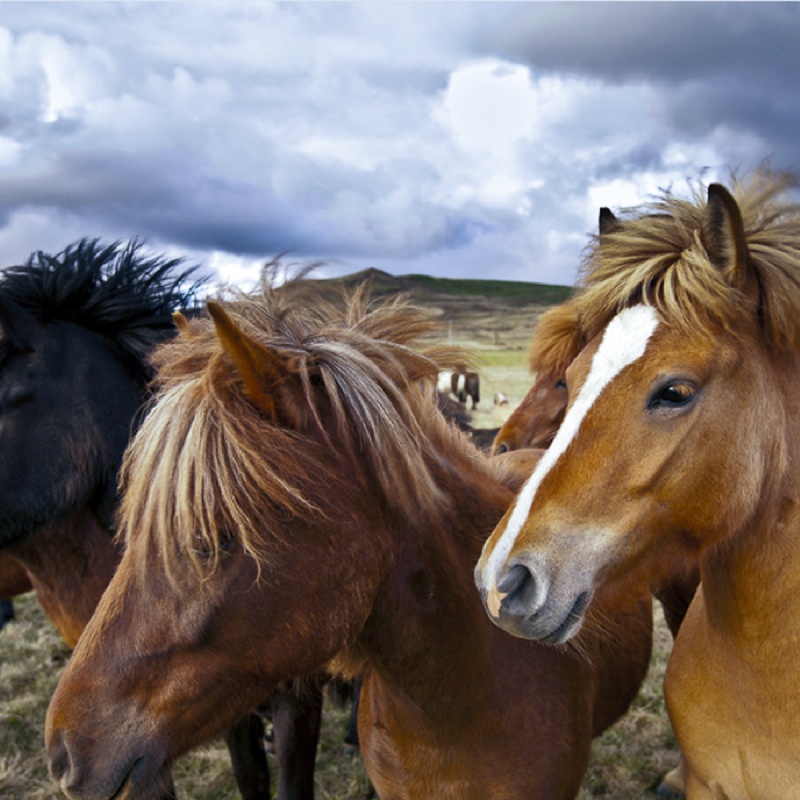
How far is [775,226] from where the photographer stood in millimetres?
2119

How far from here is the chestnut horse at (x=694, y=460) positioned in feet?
6.01

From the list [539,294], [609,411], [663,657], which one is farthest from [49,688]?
[539,294]

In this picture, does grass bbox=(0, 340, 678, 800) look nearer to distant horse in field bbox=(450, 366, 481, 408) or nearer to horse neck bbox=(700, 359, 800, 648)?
horse neck bbox=(700, 359, 800, 648)

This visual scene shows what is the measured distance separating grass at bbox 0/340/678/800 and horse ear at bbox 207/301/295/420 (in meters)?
2.70

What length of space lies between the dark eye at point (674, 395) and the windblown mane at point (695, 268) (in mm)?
170

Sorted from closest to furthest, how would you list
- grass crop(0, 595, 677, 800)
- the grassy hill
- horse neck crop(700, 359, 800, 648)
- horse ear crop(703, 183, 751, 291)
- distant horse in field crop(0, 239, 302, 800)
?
1. horse ear crop(703, 183, 751, 291)
2. horse neck crop(700, 359, 800, 648)
3. distant horse in field crop(0, 239, 302, 800)
4. grass crop(0, 595, 677, 800)
5. the grassy hill

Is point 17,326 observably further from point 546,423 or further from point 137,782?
point 546,423

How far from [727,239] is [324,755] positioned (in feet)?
14.2

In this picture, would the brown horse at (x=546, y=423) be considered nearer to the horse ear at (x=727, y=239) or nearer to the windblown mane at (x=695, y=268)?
the windblown mane at (x=695, y=268)

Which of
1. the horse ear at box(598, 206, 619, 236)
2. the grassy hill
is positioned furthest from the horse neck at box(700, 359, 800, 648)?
the grassy hill

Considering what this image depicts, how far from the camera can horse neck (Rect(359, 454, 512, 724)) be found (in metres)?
2.12

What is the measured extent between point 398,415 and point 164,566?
2.59 ft

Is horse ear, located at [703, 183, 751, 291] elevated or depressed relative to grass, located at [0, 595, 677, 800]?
elevated

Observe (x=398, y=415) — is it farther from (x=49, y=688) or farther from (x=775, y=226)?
(x=49, y=688)
